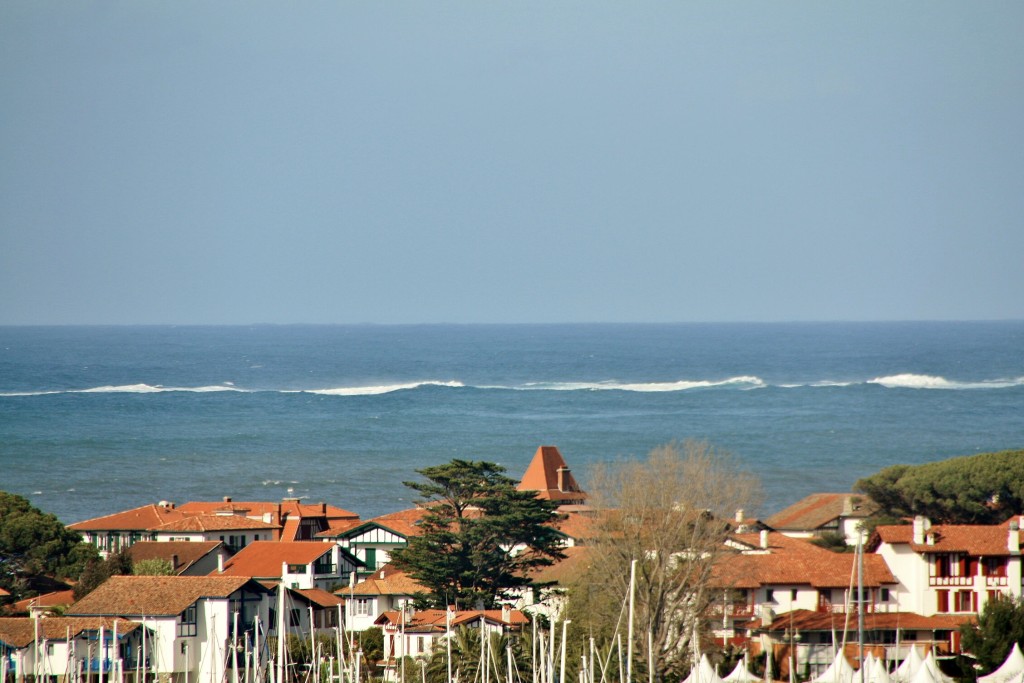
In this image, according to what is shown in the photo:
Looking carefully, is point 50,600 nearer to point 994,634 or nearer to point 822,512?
point 994,634

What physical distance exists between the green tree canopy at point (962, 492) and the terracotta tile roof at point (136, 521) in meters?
19.4

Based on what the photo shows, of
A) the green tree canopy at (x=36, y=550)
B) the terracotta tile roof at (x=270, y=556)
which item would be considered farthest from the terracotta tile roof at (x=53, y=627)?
the green tree canopy at (x=36, y=550)

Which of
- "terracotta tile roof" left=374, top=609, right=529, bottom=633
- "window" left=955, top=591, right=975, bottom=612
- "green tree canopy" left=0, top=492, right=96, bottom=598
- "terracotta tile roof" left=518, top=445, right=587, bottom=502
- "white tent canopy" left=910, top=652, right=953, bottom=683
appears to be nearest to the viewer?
"white tent canopy" left=910, top=652, right=953, bottom=683

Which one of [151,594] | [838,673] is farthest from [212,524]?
[838,673]

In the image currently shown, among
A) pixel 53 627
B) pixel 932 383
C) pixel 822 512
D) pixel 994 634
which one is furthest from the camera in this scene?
pixel 932 383

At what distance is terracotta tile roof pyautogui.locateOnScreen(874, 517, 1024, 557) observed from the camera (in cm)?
3481

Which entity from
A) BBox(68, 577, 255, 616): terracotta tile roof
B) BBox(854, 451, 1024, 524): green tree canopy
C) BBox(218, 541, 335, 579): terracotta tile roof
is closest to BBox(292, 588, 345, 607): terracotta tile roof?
BBox(218, 541, 335, 579): terracotta tile roof

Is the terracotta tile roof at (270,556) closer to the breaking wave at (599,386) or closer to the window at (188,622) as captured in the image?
the window at (188,622)

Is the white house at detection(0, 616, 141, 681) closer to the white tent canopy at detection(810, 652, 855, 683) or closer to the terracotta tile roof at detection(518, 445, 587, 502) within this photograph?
the white tent canopy at detection(810, 652, 855, 683)

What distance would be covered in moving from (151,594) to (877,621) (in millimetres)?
13864

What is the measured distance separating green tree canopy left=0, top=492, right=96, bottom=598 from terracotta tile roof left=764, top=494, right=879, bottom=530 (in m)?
20.7

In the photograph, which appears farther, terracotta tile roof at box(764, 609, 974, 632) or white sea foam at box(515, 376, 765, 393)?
white sea foam at box(515, 376, 765, 393)

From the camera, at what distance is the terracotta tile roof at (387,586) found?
34.4m

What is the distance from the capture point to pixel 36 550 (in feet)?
123
